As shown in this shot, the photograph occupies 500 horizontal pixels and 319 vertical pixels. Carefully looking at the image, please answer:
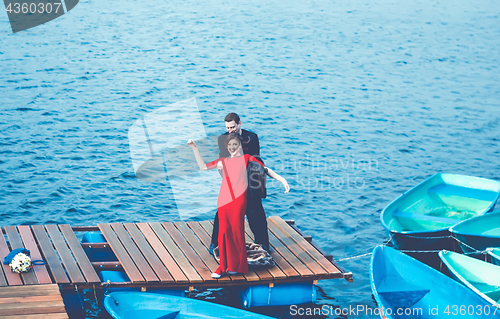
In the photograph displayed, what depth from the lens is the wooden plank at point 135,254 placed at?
8.40 metres

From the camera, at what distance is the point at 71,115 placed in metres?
19.1

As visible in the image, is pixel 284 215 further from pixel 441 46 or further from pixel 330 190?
pixel 441 46

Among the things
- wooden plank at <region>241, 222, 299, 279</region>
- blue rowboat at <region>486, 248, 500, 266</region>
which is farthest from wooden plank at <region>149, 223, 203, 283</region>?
blue rowboat at <region>486, 248, 500, 266</region>

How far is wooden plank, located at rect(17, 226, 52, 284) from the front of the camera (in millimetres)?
8086

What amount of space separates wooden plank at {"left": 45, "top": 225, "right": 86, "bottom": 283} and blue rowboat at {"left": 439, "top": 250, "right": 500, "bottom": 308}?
6.41m

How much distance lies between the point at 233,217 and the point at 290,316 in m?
2.31

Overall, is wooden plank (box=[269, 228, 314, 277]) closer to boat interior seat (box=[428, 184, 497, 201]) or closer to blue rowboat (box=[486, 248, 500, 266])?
blue rowboat (box=[486, 248, 500, 266])

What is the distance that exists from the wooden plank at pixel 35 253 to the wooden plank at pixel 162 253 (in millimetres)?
1823

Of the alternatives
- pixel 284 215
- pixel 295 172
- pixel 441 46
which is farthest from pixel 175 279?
pixel 441 46

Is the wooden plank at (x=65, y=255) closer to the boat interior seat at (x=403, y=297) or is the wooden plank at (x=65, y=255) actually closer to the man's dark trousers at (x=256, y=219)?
the man's dark trousers at (x=256, y=219)

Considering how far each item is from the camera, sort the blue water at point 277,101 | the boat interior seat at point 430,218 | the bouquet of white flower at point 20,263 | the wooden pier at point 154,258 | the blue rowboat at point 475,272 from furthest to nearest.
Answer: the blue water at point 277,101, the boat interior seat at point 430,218, the blue rowboat at point 475,272, the wooden pier at point 154,258, the bouquet of white flower at point 20,263

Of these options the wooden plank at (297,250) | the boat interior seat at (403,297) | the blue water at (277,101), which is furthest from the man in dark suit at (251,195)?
the boat interior seat at (403,297)

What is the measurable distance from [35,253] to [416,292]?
6.56 m

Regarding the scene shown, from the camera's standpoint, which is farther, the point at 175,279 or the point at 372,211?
the point at 372,211
